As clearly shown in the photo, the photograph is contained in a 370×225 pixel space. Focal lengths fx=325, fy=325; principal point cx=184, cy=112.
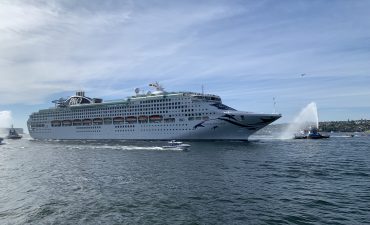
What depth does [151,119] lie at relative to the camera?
102m

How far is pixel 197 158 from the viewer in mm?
52500

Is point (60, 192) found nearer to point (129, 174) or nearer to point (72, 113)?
point (129, 174)

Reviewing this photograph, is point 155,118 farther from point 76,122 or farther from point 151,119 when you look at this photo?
point 76,122

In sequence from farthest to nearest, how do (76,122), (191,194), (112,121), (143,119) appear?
(76,122) → (112,121) → (143,119) → (191,194)

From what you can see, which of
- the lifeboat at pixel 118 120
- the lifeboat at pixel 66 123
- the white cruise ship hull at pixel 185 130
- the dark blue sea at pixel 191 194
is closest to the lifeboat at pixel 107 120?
the white cruise ship hull at pixel 185 130

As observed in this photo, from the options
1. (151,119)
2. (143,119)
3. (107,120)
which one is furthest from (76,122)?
(151,119)

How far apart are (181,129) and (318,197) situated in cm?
6830

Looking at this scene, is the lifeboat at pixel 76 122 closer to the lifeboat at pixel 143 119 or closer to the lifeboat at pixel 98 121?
the lifeboat at pixel 98 121

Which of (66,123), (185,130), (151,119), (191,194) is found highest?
(66,123)

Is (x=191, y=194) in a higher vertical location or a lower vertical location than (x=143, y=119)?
lower

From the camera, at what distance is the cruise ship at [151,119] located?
85.3 m

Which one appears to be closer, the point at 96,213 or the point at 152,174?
the point at 96,213

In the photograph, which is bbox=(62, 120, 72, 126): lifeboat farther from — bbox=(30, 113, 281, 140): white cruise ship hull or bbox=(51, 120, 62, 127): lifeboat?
bbox=(30, 113, 281, 140): white cruise ship hull

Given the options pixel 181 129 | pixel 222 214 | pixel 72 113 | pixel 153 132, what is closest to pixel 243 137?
pixel 181 129
